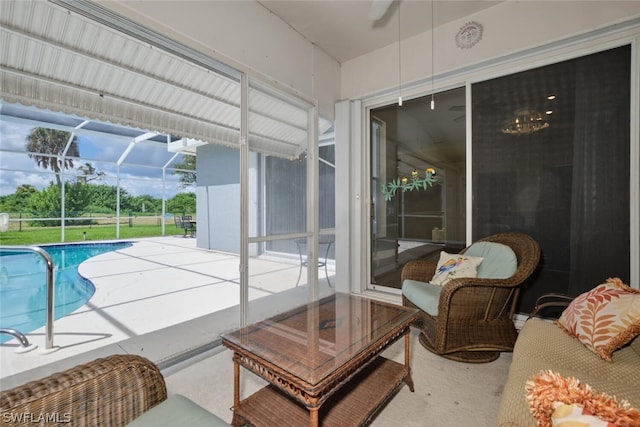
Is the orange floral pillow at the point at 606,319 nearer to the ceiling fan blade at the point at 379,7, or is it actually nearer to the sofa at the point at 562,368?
Answer: the sofa at the point at 562,368

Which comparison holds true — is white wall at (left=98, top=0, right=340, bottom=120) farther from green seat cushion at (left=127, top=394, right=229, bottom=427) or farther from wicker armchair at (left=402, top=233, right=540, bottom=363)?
wicker armchair at (left=402, top=233, right=540, bottom=363)

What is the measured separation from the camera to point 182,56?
218cm

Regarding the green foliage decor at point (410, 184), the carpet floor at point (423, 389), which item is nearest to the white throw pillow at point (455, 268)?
the carpet floor at point (423, 389)

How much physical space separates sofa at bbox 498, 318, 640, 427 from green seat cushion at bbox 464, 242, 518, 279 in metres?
0.64

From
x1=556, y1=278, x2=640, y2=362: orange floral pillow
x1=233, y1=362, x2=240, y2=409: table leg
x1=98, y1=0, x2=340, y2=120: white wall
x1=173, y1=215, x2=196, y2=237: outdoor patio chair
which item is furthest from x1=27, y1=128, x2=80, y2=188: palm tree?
x1=556, y1=278, x2=640, y2=362: orange floral pillow

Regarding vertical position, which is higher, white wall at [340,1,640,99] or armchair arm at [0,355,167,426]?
white wall at [340,1,640,99]

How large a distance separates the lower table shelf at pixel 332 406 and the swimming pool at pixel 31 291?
7.61ft

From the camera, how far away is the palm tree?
4867 mm

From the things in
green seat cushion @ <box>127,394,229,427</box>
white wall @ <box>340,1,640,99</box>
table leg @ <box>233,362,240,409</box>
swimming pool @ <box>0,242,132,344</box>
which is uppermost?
white wall @ <box>340,1,640,99</box>

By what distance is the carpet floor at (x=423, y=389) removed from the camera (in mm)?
1507

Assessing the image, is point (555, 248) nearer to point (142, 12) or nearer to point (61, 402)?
Answer: point (61, 402)

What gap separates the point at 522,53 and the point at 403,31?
1183mm

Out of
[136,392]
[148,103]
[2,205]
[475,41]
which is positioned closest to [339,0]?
[475,41]

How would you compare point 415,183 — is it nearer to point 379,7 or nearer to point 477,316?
point 477,316
